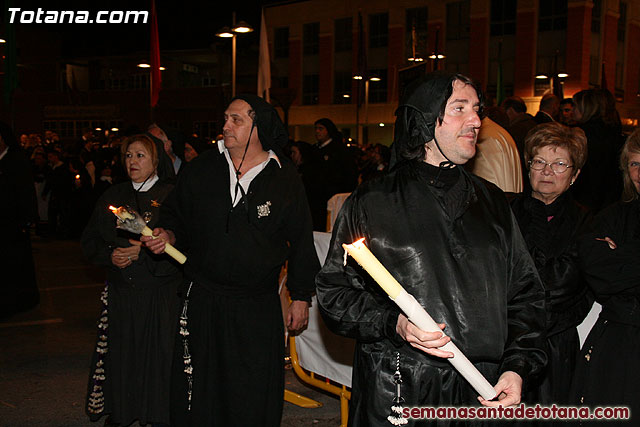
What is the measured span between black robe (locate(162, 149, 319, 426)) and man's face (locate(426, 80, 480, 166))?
175 cm

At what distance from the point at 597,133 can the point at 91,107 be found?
4326 centimetres

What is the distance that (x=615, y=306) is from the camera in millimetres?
3547

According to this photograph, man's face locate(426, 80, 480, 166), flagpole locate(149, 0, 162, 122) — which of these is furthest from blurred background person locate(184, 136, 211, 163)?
flagpole locate(149, 0, 162, 122)

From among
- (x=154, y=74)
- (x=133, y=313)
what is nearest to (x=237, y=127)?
(x=133, y=313)

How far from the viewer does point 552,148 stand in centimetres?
384

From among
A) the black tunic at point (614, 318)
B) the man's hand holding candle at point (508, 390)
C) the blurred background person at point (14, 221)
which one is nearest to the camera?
the man's hand holding candle at point (508, 390)

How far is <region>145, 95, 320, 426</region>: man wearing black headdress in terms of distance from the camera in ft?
13.0


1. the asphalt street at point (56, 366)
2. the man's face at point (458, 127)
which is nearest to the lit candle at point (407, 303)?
the man's face at point (458, 127)

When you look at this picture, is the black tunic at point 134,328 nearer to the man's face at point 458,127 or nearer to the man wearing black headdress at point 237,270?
the man wearing black headdress at point 237,270

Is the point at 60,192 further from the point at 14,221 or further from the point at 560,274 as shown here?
the point at 560,274

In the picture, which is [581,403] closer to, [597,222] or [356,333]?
[597,222]

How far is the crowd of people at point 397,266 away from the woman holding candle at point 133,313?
2 centimetres

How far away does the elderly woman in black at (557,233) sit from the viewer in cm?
360

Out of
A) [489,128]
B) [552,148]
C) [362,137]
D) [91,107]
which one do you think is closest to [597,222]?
[552,148]
